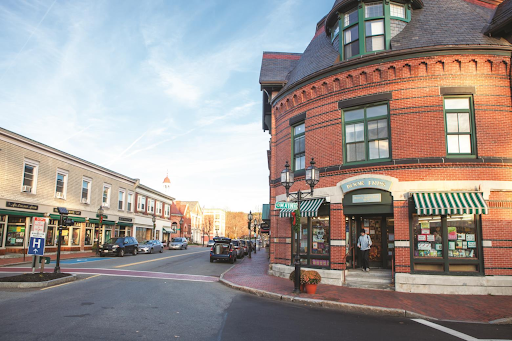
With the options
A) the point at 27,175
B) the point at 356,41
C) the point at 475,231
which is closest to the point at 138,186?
the point at 27,175

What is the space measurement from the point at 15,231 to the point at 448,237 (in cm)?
2705

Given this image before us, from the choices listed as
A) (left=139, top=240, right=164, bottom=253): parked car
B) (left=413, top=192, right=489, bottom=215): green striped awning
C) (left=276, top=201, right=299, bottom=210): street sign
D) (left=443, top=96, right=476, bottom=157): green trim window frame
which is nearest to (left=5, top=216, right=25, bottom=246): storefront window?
(left=139, top=240, right=164, bottom=253): parked car

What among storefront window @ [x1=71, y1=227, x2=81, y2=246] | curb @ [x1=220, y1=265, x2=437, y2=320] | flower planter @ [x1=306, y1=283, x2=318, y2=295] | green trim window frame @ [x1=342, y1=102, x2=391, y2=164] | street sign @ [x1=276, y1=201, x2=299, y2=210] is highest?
green trim window frame @ [x1=342, y1=102, x2=391, y2=164]

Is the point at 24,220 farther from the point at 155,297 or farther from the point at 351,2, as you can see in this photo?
the point at 351,2

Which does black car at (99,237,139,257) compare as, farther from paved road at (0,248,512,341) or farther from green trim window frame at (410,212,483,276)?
green trim window frame at (410,212,483,276)

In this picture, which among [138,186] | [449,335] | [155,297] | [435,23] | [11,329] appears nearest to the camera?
[11,329]

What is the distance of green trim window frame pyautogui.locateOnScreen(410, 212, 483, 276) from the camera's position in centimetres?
1213

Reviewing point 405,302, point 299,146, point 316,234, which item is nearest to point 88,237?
point 299,146

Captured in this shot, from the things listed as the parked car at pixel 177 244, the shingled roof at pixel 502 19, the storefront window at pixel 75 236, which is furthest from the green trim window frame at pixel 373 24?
the parked car at pixel 177 244

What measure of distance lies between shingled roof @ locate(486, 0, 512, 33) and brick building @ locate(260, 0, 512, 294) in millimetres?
46

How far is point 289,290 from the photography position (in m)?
12.4

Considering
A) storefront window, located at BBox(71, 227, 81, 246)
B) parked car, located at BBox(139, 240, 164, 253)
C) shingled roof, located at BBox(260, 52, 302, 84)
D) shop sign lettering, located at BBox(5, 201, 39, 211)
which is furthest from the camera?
parked car, located at BBox(139, 240, 164, 253)

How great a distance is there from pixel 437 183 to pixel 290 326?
793 cm

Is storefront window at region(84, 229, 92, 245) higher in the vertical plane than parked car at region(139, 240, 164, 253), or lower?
higher
